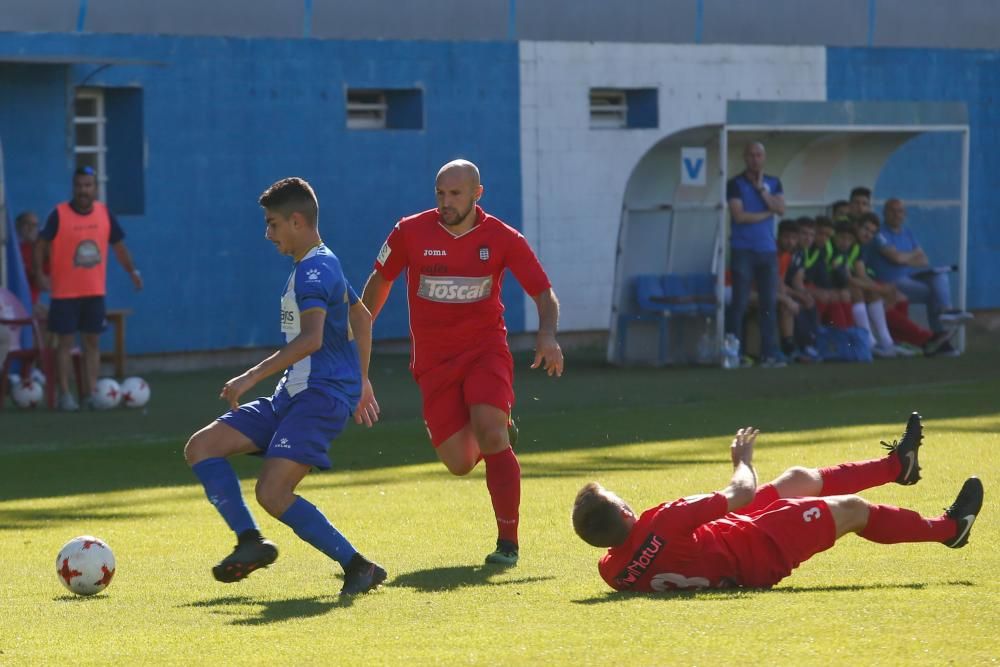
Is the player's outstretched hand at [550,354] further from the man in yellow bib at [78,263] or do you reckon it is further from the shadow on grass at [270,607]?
the man in yellow bib at [78,263]

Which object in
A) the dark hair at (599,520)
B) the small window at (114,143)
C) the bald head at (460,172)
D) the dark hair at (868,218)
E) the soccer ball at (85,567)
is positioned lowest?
the soccer ball at (85,567)

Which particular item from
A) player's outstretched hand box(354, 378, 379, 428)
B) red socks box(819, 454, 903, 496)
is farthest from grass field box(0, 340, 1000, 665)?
player's outstretched hand box(354, 378, 379, 428)

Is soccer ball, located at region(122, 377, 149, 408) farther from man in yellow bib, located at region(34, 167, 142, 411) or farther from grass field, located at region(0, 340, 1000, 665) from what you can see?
man in yellow bib, located at region(34, 167, 142, 411)

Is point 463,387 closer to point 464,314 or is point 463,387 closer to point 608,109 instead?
point 464,314

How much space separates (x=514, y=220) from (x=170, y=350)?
16.2ft

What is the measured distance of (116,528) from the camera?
10.6m

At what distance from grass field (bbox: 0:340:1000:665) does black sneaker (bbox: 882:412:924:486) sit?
378 mm

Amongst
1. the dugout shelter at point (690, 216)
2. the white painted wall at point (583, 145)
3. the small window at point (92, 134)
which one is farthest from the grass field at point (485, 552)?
the white painted wall at point (583, 145)

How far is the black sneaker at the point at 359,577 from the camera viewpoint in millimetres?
7906

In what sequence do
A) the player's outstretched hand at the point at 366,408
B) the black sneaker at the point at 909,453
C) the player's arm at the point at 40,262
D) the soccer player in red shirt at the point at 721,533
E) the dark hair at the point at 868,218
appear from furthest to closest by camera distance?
the dark hair at the point at 868,218 → the player's arm at the point at 40,262 → the black sneaker at the point at 909,453 → the player's outstretched hand at the point at 366,408 → the soccer player in red shirt at the point at 721,533

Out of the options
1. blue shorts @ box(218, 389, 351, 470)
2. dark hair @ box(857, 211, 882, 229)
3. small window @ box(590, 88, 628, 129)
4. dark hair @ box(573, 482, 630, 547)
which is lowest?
dark hair @ box(573, 482, 630, 547)

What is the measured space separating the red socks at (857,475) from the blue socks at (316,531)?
2.08m

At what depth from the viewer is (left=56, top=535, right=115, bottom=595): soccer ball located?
823 cm

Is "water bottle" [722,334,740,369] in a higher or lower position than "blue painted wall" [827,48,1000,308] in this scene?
lower
